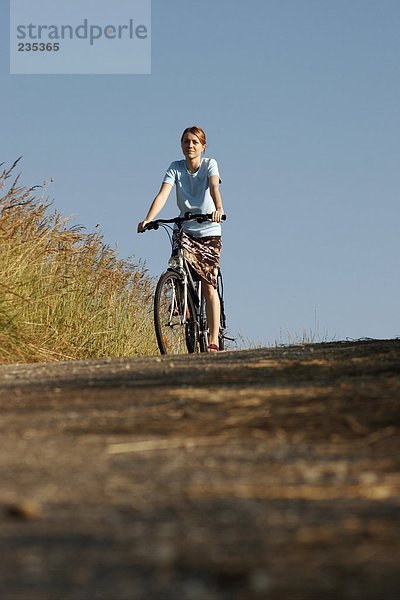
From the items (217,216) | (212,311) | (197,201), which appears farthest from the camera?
(212,311)

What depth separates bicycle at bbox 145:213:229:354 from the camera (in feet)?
29.1

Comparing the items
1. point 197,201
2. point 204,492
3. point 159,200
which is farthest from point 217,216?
point 204,492

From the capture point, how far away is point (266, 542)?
1762mm

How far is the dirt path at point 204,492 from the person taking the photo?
5.12 feet

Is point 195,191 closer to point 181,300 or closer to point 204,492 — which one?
point 181,300

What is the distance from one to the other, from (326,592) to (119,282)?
32.9ft

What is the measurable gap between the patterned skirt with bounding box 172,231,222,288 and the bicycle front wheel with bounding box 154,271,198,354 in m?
0.20

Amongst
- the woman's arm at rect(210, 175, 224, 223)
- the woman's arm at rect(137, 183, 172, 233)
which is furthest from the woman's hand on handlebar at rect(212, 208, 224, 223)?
the woman's arm at rect(137, 183, 172, 233)

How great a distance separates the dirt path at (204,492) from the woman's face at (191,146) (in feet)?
16.6

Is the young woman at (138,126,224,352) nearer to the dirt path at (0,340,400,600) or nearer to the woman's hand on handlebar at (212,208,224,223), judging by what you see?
the woman's hand on handlebar at (212,208,224,223)

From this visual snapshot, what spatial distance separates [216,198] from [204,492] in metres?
6.90

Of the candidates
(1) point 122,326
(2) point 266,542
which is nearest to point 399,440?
(2) point 266,542

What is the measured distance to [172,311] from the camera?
30.0 ft

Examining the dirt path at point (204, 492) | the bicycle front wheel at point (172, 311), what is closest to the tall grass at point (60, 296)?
the bicycle front wheel at point (172, 311)
